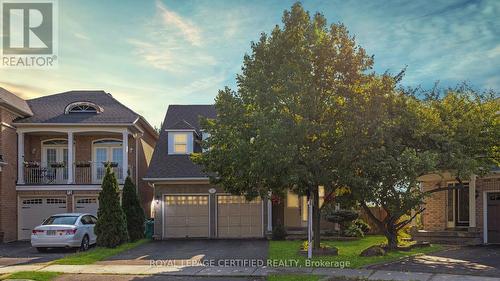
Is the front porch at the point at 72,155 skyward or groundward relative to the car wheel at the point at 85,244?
skyward

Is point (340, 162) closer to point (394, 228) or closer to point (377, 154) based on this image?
point (377, 154)

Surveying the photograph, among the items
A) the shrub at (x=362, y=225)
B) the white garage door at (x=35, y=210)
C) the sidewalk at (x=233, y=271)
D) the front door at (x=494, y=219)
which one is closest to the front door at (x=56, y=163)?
the white garage door at (x=35, y=210)

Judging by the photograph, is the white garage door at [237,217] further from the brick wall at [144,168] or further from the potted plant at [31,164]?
the potted plant at [31,164]

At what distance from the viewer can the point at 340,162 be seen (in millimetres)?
16469

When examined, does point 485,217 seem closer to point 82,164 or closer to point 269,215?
point 269,215

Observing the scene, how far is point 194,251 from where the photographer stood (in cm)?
2081

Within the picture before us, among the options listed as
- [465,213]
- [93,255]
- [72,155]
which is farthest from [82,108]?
[465,213]

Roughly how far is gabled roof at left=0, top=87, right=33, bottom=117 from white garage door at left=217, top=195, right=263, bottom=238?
1095 centimetres

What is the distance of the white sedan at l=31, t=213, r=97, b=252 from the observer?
20.3 m

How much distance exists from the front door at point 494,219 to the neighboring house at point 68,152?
17.4 meters

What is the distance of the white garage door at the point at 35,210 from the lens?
89.0 ft

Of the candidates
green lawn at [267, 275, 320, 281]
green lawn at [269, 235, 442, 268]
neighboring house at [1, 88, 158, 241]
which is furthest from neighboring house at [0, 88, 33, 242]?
green lawn at [267, 275, 320, 281]

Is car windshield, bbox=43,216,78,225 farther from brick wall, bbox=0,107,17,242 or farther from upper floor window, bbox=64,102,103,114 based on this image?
upper floor window, bbox=64,102,103,114

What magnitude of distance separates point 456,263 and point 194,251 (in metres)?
9.80
